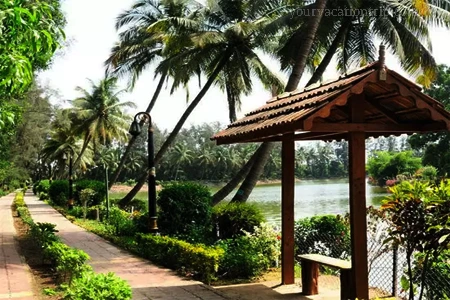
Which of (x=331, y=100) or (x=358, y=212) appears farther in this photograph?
(x=358, y=212)

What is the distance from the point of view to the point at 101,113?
36.6 metres

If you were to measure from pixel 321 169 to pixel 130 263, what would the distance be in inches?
3172

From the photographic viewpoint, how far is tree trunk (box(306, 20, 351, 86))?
16247 millimetres

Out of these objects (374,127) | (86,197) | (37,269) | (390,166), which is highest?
(374,127)

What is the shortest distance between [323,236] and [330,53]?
830 cm

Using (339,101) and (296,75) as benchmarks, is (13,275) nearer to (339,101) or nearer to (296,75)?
(339,101)

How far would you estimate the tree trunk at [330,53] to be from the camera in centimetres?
1625

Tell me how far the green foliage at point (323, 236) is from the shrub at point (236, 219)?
3.13ft

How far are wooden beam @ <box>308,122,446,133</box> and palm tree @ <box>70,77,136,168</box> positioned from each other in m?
31.7

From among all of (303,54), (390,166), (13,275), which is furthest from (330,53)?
(390,166)

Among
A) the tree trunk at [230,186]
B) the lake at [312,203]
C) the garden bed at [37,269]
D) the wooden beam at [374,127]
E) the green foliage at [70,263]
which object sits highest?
the wooden beam at [374,127]

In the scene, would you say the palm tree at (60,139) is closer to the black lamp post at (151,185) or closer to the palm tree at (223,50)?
the palm tree at (223,50)

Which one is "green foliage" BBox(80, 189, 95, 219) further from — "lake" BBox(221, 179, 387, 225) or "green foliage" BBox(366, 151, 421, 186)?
"green foliage" BBox(366, 151, 421, 186)

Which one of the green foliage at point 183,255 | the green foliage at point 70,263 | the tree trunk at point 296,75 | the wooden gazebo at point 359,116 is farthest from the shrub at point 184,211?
the wooden gazebo at point 359,116
